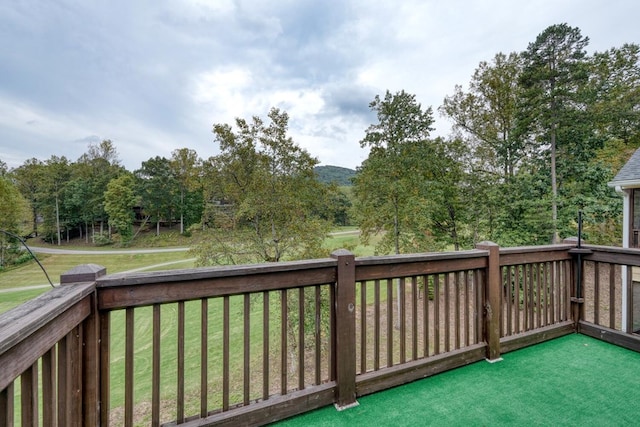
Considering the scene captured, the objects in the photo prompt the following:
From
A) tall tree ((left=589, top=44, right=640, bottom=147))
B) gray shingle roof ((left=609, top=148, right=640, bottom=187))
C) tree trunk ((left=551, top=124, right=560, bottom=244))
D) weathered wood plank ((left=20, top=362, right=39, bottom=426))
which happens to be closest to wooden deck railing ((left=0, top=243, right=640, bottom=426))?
weathered wood plank ((left=20, top=362, right=39, bottom=426))

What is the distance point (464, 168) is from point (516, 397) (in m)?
10.1

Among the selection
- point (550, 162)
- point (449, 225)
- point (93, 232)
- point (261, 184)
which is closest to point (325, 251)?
point (261, 184)

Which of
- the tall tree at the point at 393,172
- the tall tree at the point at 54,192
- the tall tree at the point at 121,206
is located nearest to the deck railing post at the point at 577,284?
the tall tree at the point at 393,172

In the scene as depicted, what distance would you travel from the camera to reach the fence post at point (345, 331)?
1.82m

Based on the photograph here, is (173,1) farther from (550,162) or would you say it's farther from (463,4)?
(550,162)

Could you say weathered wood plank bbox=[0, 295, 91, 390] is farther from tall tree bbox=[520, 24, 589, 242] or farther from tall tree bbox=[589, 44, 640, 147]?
tall tree bbox=[589, 44, 640, 147]

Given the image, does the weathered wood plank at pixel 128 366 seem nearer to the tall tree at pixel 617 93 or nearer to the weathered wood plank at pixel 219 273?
the weathered wood plank at pixel 219 273

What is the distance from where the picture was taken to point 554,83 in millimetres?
9016

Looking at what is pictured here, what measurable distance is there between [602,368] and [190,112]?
10.7 metres

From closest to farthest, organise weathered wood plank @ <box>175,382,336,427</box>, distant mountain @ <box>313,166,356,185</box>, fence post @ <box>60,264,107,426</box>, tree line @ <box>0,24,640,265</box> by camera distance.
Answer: fence post @ <box>60,264,107,426</box> → weathered wood plank @ <box>175,382,336,427</box> → tree line @ <box>0,24,640,265</box> → distant mountain @ <box>313,166,356,185</box>

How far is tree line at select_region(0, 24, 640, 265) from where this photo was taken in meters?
7.25

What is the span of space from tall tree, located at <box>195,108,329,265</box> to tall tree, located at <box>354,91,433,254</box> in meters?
1.75

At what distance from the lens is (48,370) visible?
3.18ft

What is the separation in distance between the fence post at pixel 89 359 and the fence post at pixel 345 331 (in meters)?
1.22
